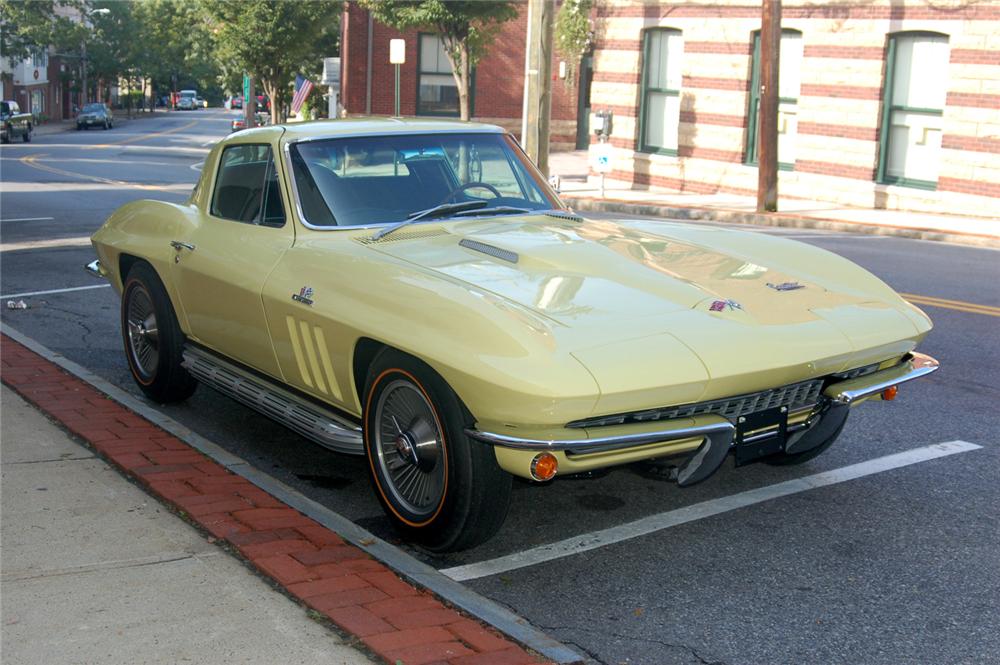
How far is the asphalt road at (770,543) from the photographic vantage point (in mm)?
4000

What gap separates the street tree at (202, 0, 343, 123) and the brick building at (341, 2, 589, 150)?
1.36 m

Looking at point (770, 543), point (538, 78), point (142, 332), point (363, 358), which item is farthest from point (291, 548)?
point (538, 78)

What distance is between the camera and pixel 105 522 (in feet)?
15.9

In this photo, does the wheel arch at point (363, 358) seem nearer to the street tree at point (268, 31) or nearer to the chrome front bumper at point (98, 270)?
the chrome front bumper at point (98, 270)

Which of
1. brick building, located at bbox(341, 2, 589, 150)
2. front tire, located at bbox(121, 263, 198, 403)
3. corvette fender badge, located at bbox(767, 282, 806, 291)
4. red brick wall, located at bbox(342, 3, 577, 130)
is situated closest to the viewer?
corvette fender badge, located at bbox(767, 282, 806, 291)

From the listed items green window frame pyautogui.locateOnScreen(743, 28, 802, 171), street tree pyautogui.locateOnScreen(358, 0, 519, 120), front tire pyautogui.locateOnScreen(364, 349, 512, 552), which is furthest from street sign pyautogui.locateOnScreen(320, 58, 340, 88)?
front tire pyautogui.locateOnScreen(364, 349, 512, 552)

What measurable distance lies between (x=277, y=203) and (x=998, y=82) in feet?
58.2

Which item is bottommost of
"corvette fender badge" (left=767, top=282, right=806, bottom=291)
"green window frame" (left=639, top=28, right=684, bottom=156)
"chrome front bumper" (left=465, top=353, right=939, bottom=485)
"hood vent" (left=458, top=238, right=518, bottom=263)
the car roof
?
Result: "chrome front bumper" (left=465, top=353, right=939, bottom=485)

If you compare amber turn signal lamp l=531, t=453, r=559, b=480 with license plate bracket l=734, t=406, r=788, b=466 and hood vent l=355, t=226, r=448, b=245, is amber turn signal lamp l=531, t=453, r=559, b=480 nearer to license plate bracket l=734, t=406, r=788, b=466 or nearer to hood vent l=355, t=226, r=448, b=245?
license plate bracket l=734, t=406, r=788, b=466

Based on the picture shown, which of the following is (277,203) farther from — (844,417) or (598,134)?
(598,134)

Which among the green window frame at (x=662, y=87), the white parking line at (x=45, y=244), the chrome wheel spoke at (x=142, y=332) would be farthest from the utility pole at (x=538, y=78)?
the chrome wheel spoke at (x=142, y=332)

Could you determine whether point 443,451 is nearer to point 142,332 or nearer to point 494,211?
point 494,211

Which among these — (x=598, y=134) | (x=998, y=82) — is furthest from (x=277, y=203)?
(x=598, y=134)

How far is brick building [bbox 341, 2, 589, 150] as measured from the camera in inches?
1660
